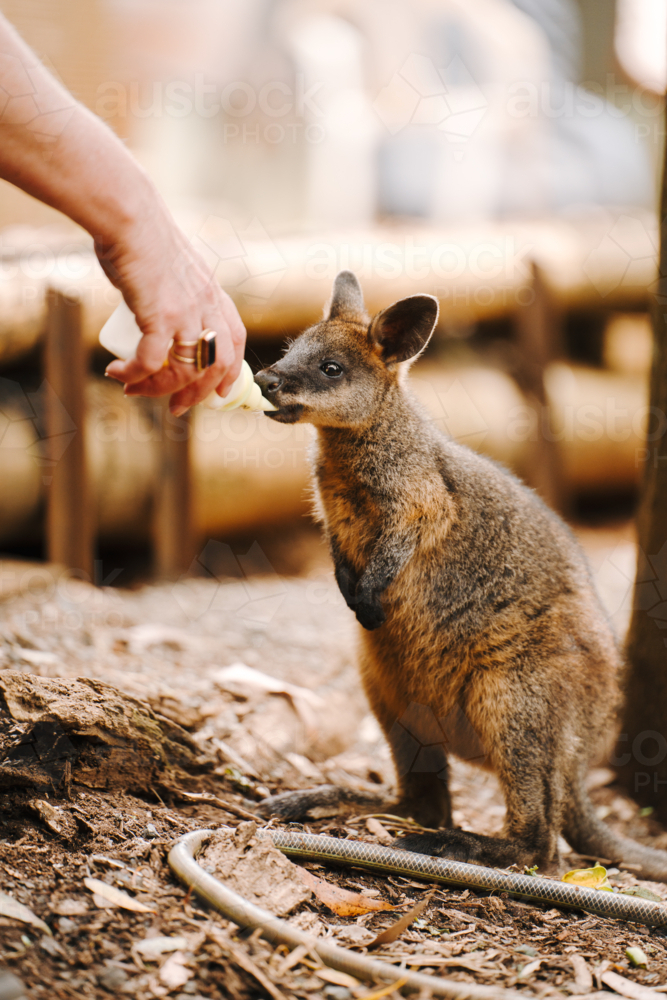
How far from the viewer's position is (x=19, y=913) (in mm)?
2045

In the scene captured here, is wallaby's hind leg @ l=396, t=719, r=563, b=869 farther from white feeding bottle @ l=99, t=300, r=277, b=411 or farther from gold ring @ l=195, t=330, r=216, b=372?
gold ring @ l=195, t=330, r=216, b=372

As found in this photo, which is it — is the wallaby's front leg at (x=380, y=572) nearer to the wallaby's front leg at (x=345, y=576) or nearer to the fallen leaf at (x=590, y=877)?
the wallaby's front leg at (x=345, y=576)

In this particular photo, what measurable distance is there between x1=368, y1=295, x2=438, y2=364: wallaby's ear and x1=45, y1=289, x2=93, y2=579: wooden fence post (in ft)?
9.52

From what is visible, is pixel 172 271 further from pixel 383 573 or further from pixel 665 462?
pixel 665 462

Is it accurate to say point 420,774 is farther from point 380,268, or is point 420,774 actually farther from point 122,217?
point 380,268

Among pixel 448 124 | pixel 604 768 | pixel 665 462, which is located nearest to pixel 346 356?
pixel 665 462

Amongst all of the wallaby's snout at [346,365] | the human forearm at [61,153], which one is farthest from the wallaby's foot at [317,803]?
the human forearm at [61,153]

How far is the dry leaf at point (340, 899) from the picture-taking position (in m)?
2.48

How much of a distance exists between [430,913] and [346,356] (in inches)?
79.5

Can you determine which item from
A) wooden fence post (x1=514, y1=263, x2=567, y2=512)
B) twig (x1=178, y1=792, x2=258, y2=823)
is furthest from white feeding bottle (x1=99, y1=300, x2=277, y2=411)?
wooden fence post (x1=514, y1=263, x2=567, y2=512)

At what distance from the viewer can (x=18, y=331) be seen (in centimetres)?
546

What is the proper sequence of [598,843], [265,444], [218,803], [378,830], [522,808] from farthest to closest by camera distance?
[265,444]
[598,843]
[378,830]
[522,808]
[218,803]

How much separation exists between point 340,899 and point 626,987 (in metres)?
0.82

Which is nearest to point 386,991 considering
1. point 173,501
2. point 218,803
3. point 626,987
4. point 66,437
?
point 626,987
